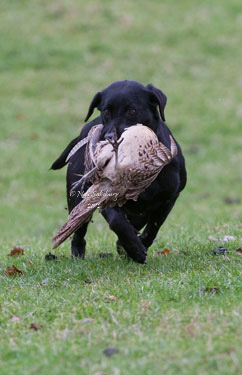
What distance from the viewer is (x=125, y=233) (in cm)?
515

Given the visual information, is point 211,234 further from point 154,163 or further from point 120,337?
point 120,337

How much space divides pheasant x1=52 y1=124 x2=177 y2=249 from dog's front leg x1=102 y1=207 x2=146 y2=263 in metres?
0.28

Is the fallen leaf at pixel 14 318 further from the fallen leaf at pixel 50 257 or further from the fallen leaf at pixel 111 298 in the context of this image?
the fallen leaf at pixel 50 257

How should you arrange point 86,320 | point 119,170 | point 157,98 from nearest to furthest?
point 86,320, point 119,170, point 157,98

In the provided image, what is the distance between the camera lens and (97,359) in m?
3.44

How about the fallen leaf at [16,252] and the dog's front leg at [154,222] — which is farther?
the fallen leaf at [16,252]

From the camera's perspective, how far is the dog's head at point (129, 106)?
5320 millimetres

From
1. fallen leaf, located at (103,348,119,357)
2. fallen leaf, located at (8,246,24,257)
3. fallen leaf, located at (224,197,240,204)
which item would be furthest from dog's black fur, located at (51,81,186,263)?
fallen leaf, located at (224,197,240,204)

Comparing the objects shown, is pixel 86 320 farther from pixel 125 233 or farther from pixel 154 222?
pixel 154 222

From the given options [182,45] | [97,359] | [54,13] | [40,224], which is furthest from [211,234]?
[54,13]

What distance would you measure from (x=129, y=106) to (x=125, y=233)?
1.05 meters

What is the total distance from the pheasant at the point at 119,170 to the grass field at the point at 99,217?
0.55 metres

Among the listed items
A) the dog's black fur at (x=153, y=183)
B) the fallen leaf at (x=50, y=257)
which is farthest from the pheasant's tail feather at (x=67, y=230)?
the fallen leaf at (x=50, y=257)

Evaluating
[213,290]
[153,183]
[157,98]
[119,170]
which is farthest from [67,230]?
[157,98]
